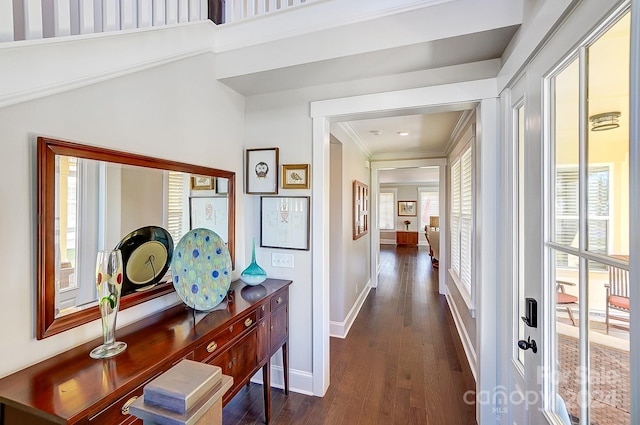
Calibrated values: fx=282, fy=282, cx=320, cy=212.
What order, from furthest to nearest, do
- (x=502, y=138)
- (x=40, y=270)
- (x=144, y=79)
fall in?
(x=502, y=138)
(x=144, y=79)
(x=40, y=270)

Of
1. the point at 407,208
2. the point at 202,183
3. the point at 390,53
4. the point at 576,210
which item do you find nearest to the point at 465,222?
the point at 390,53

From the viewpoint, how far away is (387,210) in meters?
11.4

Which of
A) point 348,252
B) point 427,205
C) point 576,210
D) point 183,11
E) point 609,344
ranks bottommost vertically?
point 348,252

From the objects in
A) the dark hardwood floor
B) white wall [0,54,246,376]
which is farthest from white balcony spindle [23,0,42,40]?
the dark hardwood floor

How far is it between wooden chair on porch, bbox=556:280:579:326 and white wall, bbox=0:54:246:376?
1957mm

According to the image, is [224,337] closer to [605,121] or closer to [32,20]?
[32,20]

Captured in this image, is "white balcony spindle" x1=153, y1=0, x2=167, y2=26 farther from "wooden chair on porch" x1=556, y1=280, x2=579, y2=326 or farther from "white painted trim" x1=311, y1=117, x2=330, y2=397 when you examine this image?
"wooden chair on porch" x1=556, y1=280, x2=579, y2=326

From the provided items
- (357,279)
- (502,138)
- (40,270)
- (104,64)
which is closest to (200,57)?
(104,64)

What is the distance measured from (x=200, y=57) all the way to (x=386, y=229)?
1031 cm

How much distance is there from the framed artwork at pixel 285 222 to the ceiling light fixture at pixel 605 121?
1.65 meters

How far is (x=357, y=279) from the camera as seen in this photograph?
4145 mm

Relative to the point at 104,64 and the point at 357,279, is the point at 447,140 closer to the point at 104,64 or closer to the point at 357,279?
the point at 357,279

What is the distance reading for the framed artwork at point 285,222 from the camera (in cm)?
224

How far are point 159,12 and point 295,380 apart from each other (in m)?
2.72
